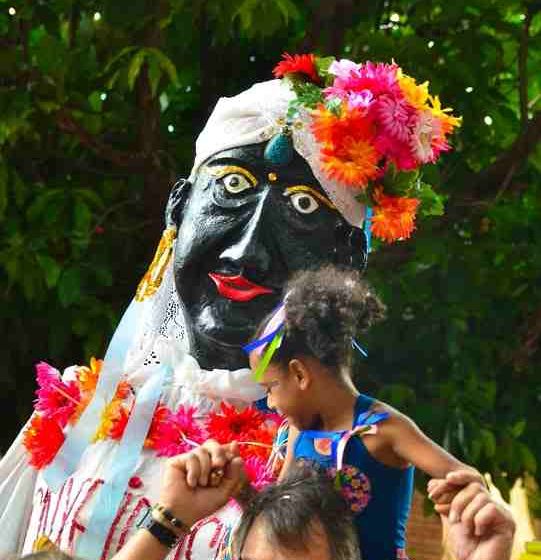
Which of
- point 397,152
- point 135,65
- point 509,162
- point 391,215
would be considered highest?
point 397,152

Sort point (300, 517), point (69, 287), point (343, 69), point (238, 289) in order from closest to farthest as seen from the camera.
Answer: point (300, 517)
point (238, 289)
point (343, 69)
point (69, 287)

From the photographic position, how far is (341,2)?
16.9ft

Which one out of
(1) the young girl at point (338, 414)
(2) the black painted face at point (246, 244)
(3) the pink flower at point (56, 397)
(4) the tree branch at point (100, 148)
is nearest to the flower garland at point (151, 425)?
(3) the pink flower at point (56, 397)

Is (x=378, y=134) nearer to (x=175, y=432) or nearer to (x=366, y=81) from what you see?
(x=366, y=81)

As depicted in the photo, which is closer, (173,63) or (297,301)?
(297,301)

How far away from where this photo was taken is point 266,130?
11.2ft

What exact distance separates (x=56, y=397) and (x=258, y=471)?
2.01ft

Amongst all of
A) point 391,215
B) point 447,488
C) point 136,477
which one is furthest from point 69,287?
Answer: point 447,488

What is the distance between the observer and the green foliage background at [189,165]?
484cm

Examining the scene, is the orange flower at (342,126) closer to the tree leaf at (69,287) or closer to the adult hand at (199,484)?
the adult hand at (199,484)

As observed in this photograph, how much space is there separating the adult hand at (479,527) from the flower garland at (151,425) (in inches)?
33.1

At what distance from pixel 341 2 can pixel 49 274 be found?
1290mm

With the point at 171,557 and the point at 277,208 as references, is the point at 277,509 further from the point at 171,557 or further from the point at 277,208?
the point at 277,208

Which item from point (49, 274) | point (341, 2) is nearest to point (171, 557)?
point (49, 274)
